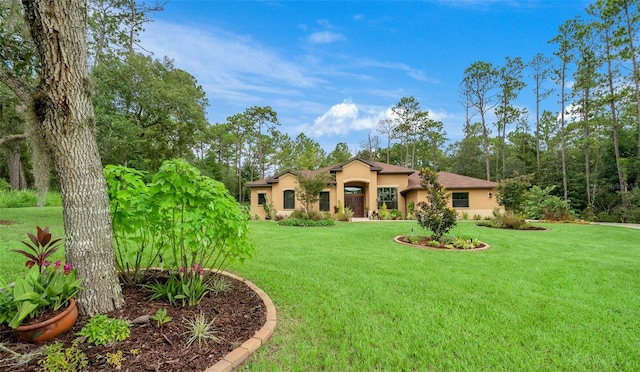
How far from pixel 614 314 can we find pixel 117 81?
15452 mm

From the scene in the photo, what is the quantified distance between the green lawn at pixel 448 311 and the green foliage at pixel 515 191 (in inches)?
271

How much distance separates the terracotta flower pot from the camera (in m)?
2.03

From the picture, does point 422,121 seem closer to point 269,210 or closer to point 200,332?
point 269,210

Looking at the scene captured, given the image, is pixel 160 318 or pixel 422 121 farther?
pixel 422 121

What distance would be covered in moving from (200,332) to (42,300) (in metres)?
1.25

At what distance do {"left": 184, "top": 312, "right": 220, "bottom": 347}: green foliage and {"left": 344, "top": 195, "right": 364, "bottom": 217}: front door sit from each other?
17606mm

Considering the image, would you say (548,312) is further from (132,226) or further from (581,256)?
(132,226)

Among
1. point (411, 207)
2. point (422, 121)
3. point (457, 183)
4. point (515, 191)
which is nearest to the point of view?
point (515, 191)

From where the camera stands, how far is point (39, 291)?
2.23 metres

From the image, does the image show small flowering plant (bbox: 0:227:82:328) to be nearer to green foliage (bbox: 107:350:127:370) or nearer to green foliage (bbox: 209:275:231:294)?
green foliage (bbox: 107:350:127:370)

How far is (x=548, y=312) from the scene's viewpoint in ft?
10.6

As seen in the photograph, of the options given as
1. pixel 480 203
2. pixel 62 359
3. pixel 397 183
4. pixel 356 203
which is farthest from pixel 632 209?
pixel 62 359

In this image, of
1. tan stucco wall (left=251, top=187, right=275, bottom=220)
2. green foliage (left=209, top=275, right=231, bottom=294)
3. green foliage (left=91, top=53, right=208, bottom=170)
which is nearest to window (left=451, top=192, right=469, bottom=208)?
tan stucco wall (left=251, top=187, right=275, bottom=220)

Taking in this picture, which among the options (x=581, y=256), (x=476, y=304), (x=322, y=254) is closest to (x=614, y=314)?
(x=476, y=304)
